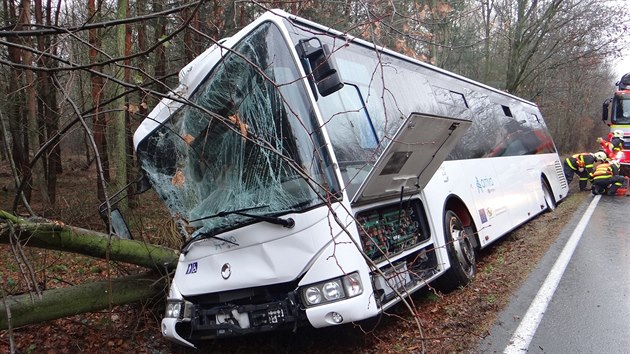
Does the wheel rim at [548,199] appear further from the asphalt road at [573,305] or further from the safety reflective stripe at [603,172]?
the asphalt road at [573,305]

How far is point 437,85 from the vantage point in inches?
265

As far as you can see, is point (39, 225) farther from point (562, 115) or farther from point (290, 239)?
point (562, 115)

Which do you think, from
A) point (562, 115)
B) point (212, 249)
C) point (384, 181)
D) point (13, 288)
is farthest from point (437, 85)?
point (562, 115)

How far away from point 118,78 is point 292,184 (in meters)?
2.86

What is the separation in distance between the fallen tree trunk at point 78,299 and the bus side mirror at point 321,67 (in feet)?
7.18

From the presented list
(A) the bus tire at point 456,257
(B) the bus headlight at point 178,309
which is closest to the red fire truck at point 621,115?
(A) the bus tire at point 456,257

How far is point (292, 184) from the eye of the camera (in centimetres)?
366

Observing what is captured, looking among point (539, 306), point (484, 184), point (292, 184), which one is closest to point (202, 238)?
point (292, 184)

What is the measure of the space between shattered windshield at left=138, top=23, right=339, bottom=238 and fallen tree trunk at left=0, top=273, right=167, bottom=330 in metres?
1.05

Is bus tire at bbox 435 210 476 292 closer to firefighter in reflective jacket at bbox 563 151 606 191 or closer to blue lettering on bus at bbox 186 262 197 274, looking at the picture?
blue lettering on bus at bbox 186 262 197 274

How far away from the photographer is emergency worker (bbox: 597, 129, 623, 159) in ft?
52.2

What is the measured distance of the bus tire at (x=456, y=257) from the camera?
5031 millimetres

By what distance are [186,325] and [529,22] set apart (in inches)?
788

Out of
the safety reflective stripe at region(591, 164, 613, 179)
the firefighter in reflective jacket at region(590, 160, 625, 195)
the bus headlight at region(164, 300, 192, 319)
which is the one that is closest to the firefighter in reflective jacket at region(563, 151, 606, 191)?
the firefighter in reflective jacket at region(590, 160, 625, 195)
